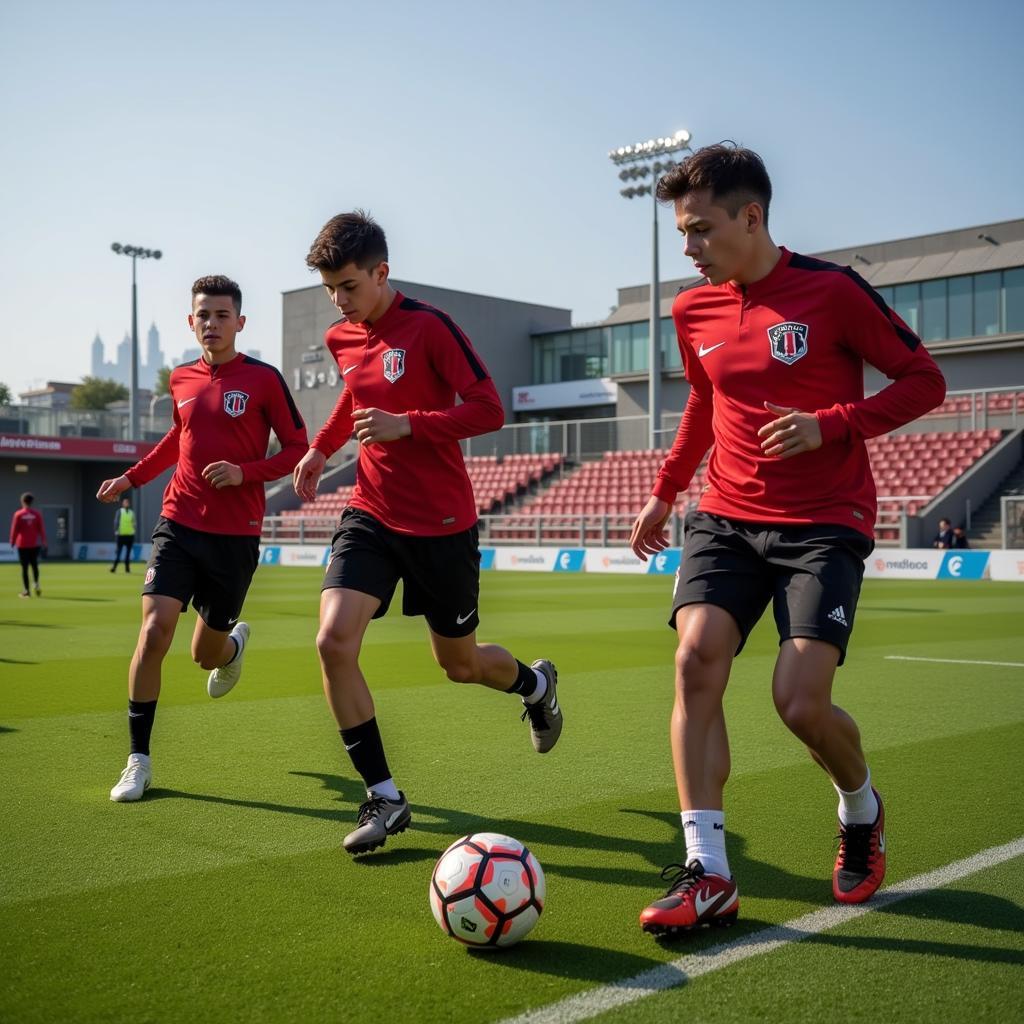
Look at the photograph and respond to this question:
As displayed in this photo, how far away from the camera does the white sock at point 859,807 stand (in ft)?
12.3

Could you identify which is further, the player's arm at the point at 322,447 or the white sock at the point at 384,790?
the player's arm at the point at 322,447

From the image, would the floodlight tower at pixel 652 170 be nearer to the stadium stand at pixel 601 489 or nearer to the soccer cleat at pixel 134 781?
the stadium stand at pixel 601 489

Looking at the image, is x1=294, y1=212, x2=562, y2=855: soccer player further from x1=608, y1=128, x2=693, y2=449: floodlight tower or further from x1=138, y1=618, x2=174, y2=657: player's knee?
x1=608, y1=128, x2=693, y2=449: floodlight tower

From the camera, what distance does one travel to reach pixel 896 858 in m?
4.12

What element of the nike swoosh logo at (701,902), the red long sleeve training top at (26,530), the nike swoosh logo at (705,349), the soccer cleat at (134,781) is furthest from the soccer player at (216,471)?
the red long sleeve training top at (26,530)

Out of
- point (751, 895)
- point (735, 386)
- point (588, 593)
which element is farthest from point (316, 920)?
point (588, 593)

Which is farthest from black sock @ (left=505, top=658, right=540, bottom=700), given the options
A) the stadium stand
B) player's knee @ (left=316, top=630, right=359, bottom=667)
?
the stadium stand

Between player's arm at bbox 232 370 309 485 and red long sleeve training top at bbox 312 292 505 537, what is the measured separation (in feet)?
3.47

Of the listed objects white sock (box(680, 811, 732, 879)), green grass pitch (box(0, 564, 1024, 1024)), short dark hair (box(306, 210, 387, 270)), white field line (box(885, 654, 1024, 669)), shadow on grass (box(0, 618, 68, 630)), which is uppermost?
short dark hair (box(306, 210, 387, 270))

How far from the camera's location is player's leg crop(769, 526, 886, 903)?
3529 millimetres

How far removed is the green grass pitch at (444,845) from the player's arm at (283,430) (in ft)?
4.95

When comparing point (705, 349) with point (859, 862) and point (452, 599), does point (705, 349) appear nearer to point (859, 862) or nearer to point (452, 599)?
point (452, 599)

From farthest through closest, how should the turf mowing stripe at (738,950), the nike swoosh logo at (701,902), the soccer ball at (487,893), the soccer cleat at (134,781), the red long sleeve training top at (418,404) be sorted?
the soccer cleat at (134,781) → the red long sleeve training top at (418,404) → the nike swoosh logo at (701,902) → the soccer ball at (487,893) → the turf mowing stripe at (738,950)

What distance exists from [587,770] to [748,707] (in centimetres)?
230
